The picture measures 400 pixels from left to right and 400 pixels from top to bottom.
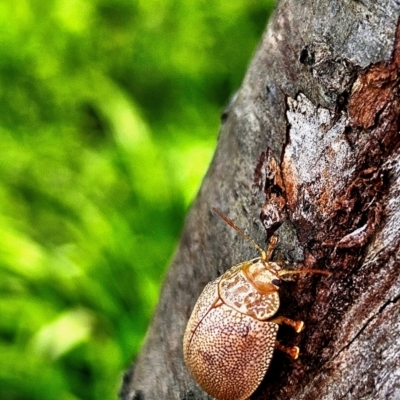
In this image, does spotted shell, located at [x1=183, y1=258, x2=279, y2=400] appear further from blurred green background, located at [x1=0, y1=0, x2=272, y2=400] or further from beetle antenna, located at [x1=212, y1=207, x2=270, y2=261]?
blurred green background, located at [x1=0, y1=0, x2=272, y2=400]

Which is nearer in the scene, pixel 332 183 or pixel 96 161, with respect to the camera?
pixel 332 183

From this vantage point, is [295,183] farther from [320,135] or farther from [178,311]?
[178,311]

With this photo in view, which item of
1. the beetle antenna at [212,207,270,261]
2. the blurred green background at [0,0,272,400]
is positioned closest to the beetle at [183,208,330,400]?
the beetle antenna at [212,207,270,261]

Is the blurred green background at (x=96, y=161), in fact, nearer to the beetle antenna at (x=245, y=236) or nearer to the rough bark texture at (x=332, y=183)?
the beetle antenna at (x=245, y=236)

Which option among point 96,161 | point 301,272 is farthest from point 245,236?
point 96,161

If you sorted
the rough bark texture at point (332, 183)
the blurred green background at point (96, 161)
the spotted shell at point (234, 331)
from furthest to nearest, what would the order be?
the blurred green background at point (96, 161) < the spotted shell at point (234, 331) < the rough bark texture at point (332, 183)

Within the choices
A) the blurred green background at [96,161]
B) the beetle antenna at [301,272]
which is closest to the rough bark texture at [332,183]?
the beetle antenna at [301,272]

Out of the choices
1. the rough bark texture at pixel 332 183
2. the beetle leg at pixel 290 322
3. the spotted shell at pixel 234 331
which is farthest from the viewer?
the spotted shell at pixel 234 331

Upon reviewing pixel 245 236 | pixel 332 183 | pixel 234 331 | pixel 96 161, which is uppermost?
pixel 332 183

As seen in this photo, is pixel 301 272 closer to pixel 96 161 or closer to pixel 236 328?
pixel 236 328
